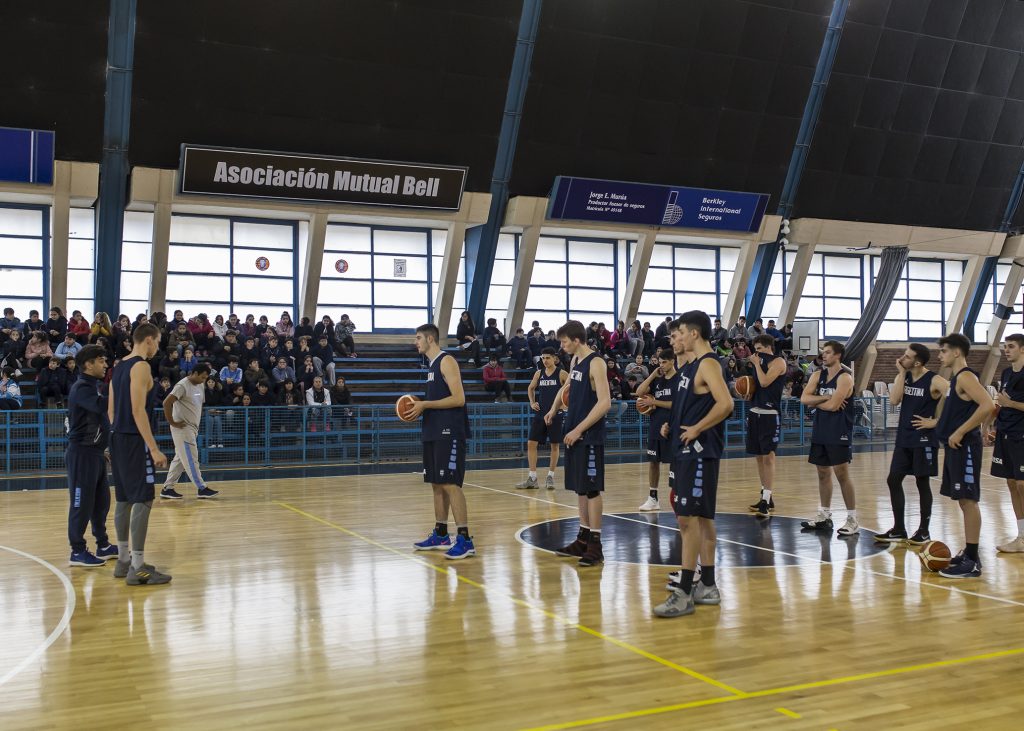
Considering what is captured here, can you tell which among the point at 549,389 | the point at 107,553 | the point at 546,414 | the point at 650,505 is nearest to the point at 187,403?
the point at 107,553

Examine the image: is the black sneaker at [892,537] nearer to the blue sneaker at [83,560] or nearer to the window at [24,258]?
the blue sneaker at [83,560]

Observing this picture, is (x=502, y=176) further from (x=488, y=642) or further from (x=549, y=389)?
(x=488, y=642)

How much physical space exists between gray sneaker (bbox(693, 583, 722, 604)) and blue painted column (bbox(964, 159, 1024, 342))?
2861 centimetres

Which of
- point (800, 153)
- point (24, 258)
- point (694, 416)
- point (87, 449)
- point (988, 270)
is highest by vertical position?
point (800, 153)

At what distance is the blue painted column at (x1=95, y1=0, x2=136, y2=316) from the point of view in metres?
20.4

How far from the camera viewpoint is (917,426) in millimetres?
9133

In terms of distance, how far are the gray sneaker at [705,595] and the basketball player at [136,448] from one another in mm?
4127

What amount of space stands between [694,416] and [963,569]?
2.89 metres

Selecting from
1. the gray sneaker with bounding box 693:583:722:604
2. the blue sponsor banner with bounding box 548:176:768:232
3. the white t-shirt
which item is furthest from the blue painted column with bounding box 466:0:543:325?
the gray sneaker with bounding box 693:583:722:604

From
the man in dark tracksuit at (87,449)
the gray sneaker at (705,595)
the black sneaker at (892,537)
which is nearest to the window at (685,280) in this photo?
the black sneaker at (892,537)

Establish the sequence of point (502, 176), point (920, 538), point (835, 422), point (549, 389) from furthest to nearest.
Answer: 1. point (502, 176)
2. point (549, 389)
3. point (835, 422)
4. point (920, 538)

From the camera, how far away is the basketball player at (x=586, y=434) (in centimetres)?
835

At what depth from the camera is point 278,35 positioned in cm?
2153

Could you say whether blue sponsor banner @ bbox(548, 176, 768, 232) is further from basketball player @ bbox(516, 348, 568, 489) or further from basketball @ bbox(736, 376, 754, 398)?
basketball @ bbox(736, 376, 754, 398)
